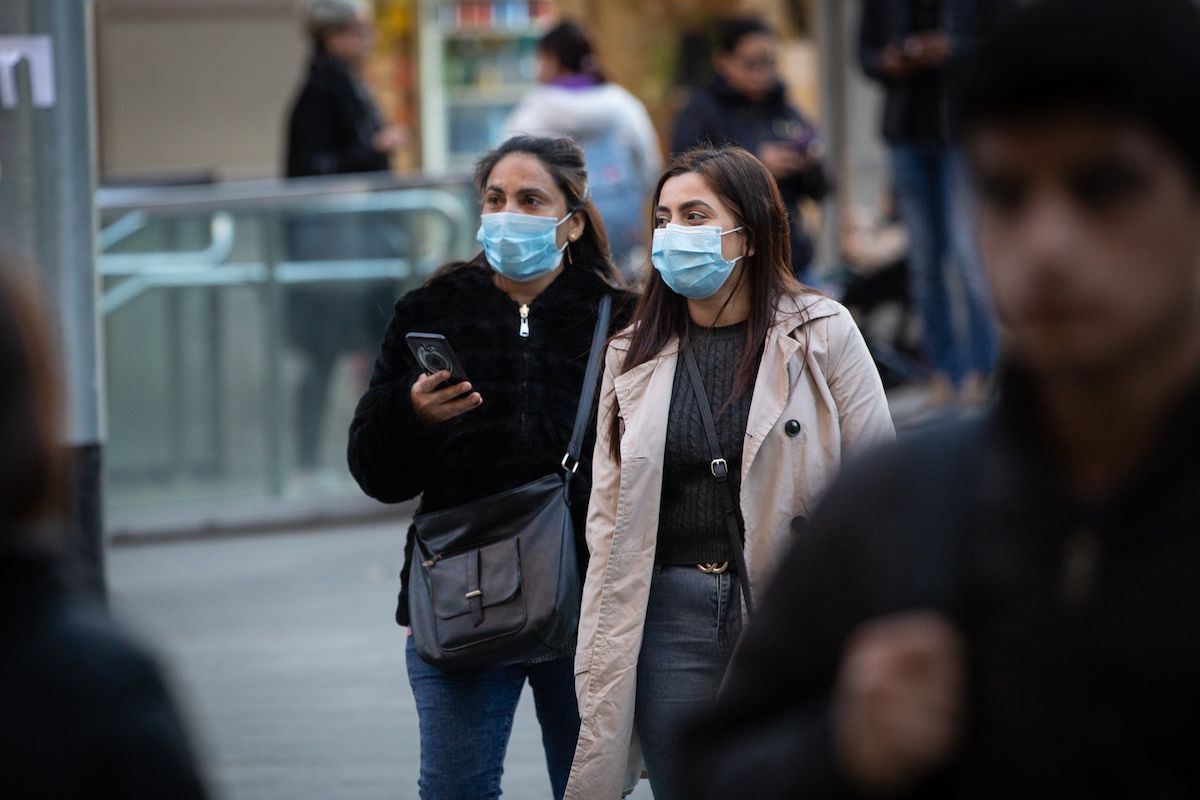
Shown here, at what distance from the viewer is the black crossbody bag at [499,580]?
395 cm

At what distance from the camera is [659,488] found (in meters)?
3.79

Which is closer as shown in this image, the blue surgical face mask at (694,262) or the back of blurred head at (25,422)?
the back of blurred head at (25,422)

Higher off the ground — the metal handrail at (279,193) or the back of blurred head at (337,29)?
the back of blurred head at (337,29)

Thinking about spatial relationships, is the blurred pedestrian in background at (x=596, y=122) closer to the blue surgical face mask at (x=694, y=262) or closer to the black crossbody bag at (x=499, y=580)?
the blue surgical face mask at (x=694, y=262)

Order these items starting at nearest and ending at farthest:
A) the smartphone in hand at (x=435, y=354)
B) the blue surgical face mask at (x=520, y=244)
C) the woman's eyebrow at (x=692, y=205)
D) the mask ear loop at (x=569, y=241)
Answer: the smartphone in hand at (x=435, y=354), the woman's eyebrow at (x=692, y=205), the blue surgical face mask at (x=520, y=244), the mask ear loop at (x=569, y=241)

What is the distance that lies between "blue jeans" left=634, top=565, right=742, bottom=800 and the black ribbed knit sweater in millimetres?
48

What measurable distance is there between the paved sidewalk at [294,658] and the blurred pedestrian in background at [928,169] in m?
2.54

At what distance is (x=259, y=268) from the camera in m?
9.74

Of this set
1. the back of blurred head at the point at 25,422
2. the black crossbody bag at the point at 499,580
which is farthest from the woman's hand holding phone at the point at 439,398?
the back of blurred head at the point at 25,422

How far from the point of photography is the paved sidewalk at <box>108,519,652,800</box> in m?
5.45

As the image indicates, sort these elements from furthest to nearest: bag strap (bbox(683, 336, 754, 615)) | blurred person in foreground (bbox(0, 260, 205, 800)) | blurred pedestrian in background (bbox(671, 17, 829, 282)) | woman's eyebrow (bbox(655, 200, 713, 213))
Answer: blurred pedestrian in background (bbox(671, 17, 829, 282)), woman's eyebrow (bbox(655, 200, 713, 213)), bag strap (bbox(683, 336, 754, 615)), blurred person in foreground (bbox(0, 260, 205, 800))

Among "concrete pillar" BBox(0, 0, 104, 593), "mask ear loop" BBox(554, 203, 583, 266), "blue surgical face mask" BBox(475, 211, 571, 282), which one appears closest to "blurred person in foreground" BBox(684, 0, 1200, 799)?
"blue surgical face mask" BBox(475, 211, 571, 282)

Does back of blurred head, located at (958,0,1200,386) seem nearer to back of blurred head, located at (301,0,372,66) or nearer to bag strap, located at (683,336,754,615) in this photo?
bag strap, located at (683,336,754,615)

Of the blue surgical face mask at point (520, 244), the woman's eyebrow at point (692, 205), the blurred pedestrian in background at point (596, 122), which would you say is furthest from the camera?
the blurred pedestrian in background at point (596, 122)
